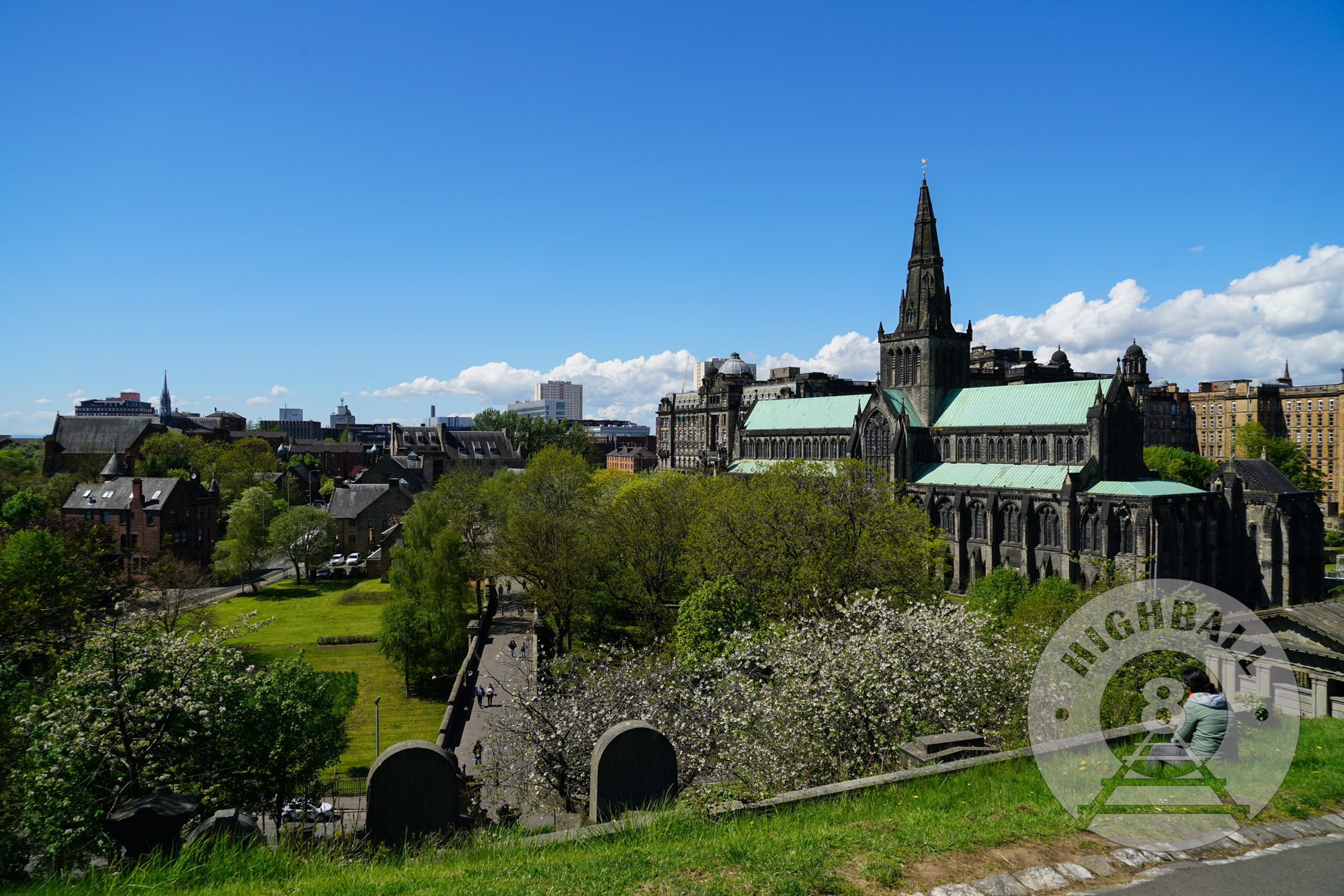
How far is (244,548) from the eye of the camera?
211 feet

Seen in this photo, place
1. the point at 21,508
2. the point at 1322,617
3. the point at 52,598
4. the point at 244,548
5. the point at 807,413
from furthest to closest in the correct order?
the point at 807,413 < the point at 21,508 < the point at 244,548 < the point at 1322,617 < the point at 52,598

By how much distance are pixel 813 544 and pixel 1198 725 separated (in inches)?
963

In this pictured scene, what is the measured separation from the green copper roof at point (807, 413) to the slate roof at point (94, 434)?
3579 inches

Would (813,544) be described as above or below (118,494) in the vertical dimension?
below

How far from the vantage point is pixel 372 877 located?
8.01 metres

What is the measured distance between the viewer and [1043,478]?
5841 cm

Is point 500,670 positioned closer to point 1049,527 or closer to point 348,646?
point 348,646

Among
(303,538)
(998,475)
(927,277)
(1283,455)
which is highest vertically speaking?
(927,277)

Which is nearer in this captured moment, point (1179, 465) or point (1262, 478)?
point (1262, 478)

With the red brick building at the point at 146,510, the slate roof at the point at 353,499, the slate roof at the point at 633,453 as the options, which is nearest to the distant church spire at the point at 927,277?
the slate roof at the point at 353,499

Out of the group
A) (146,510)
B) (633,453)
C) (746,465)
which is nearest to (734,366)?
(633,453)

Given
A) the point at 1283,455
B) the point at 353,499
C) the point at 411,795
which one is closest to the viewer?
the point at 411,795

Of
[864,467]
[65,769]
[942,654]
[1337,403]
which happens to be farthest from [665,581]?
[1337,403]

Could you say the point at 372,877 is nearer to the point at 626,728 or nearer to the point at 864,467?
the point at 626,728
